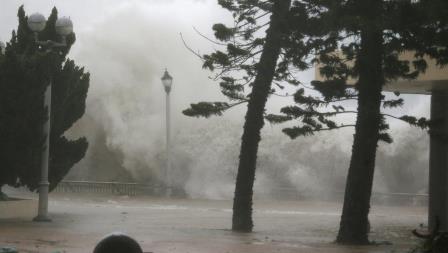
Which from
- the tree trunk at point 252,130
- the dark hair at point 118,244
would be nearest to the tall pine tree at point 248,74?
the tree trunk at point 252,130

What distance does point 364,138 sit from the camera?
614 inches

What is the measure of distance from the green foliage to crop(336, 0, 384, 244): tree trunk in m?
7.22

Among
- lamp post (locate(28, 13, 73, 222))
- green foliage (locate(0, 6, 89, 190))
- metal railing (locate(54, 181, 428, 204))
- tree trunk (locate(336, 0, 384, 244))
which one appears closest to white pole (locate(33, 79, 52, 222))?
lamp post (locate(28, 13, 73, 222))

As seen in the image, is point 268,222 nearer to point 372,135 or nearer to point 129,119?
point 372,135

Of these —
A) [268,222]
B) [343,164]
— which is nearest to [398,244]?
[268,222]

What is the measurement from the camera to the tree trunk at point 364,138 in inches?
607

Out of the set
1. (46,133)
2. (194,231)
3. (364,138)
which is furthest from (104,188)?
(364,138)

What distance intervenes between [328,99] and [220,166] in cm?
2696

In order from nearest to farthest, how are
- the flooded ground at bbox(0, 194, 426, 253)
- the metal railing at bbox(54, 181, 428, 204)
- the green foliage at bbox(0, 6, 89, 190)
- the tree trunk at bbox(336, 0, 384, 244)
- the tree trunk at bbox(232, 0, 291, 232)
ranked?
1. the flooded ground at bbox(0, 194, 426, 253)
2. the tree trunk at bbox(336, 0, 384, 244)
3. the green foliage at bbox(0, 6, 89, 190)
4. the tree trunk at bbox(232, 0, 291, 232)
5. the metal railing at bbox(54, 181, 428, 204)

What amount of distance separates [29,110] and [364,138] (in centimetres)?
760

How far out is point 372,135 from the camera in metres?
15.6

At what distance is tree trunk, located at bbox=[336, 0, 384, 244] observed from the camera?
15406 millimetres

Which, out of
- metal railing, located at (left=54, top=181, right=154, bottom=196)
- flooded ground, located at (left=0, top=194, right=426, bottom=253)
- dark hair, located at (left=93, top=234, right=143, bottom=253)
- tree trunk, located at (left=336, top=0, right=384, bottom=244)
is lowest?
flooded ground, located at (left=0, top=194, right=426, bottom=253)

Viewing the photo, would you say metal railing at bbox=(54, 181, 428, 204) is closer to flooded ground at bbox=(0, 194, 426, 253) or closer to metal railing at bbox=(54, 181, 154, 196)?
metal railing at bbox=(54, 181, 154, 196)
